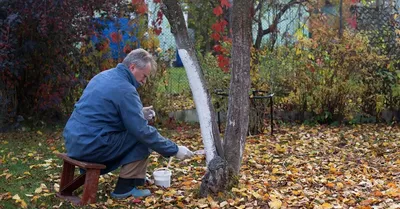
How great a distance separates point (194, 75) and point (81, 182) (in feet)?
4.23

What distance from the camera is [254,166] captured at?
6395 mm

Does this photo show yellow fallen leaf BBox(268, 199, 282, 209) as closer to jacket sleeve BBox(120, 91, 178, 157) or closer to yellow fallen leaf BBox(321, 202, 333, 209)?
yellow fallen leaf BBox(321, 202, 333, 209)

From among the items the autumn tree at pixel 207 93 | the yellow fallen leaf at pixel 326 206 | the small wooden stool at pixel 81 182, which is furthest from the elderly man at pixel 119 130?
the yellow fallen leaf at pixel 326 206

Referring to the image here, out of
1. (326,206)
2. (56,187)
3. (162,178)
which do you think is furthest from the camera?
(56,187)

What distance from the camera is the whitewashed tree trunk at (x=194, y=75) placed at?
4.99 metres

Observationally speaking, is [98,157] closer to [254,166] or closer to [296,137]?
[254,166]

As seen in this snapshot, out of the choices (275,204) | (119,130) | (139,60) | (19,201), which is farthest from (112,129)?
(275,204)

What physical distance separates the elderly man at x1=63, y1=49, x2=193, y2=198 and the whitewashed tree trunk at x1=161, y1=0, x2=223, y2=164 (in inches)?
8.9

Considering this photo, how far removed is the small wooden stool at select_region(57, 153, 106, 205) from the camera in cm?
476

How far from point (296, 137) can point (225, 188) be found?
3.64 meters

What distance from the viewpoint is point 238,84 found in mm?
5098

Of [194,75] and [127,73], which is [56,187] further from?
[194,75]

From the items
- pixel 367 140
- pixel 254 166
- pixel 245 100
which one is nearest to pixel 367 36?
pixel 367 140

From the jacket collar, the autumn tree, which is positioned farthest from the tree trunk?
the jacket collar
